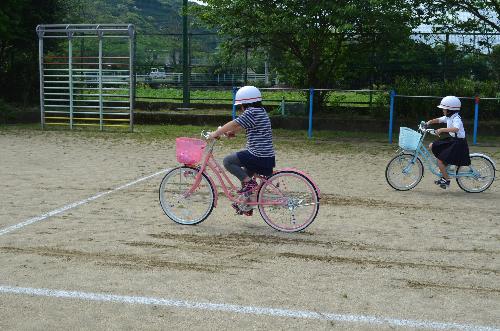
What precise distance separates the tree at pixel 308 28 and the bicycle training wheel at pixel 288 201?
10.4m

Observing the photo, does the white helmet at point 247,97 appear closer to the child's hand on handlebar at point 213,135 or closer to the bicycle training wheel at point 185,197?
the child's hand on handlebar at point 213,135

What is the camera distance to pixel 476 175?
965 centimetres

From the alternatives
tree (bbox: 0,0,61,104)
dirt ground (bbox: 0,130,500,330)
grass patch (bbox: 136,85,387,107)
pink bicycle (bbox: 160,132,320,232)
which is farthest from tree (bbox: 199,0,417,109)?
pink bicycle (bbox: 160,132,320,232)

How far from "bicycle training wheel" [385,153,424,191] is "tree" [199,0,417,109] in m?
7.57

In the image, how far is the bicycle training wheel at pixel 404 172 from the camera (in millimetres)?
9797

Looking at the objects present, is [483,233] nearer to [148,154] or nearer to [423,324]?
[423,324]

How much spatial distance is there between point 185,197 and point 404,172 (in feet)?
12.6

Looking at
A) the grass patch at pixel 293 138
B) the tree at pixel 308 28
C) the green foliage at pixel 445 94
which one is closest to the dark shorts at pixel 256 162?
the grass patch at pixel 293 138

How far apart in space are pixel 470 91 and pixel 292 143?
5774 millimetres

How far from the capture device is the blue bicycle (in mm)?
9641

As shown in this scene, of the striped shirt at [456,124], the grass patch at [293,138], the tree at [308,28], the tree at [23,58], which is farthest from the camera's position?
the tree at [23,58]

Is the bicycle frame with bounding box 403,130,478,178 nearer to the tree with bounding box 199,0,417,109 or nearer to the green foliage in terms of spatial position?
the tree with bounding box 199,0,417,109

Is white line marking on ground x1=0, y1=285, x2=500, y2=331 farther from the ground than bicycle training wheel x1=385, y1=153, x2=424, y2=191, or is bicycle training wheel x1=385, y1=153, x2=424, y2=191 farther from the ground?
bicycle training wheel x1=385, y1=153, x2=424, y2=191

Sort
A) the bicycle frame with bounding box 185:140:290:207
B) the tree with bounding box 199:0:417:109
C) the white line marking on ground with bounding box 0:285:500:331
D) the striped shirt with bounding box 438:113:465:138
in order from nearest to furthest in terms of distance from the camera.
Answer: the white line marking on ground with bounding box 0:285:500:331 → the bicycle frame with bounding box 185:140:290:207 → the striped shirt with bounding box 438:113:465:138 → the tree with bounding box 199:0:417:109
